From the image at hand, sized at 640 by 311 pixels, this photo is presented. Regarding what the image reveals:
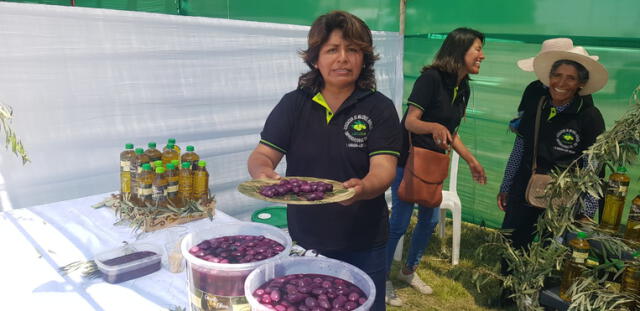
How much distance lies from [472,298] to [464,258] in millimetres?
694

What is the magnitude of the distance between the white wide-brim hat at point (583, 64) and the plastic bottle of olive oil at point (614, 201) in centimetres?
57

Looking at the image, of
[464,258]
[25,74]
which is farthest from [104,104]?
[464,258]

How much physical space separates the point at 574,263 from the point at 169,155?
2.19 meters

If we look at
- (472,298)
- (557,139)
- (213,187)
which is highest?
(557,139)

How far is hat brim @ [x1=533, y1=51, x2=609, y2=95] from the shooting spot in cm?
256

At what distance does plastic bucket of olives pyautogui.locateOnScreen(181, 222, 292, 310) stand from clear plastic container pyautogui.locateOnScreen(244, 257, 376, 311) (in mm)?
31

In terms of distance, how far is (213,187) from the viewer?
3.79 metres

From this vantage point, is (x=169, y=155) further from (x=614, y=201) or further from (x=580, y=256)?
(x=614, y=201)

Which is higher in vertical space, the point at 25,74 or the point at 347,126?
the point at 25,74

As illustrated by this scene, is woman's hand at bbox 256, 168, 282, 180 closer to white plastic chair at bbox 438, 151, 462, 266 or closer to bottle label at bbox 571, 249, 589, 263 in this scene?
bottle label at bbox 571, 249, 589, 263

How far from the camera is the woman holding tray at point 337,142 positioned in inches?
68.2

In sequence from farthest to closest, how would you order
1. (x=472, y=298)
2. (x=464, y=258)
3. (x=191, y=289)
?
(x=464, y=258) < (x=472, y=298) < (x=191, y=289)

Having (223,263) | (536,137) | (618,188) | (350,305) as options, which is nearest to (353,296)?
(350,305)

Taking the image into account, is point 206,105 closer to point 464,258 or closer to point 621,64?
point 464,258
